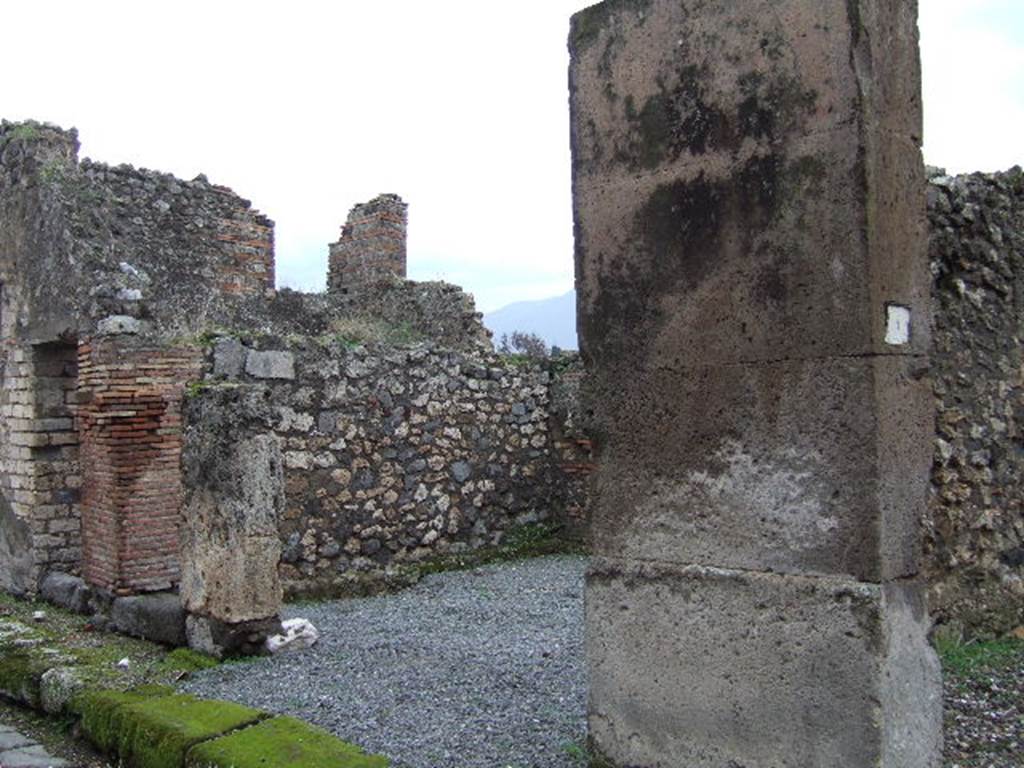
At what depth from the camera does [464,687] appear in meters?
5.50

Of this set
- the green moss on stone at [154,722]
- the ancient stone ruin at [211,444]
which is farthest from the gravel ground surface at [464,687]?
the ancient stone ruin at [211,444]

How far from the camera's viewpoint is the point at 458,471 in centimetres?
1055

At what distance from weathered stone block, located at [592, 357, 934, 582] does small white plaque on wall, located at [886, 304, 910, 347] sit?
0.08 m

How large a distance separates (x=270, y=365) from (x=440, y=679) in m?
4.08

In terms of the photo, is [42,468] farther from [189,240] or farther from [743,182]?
[743,182]

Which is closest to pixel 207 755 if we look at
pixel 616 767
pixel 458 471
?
pixel 616 767

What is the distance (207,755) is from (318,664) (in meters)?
1.90

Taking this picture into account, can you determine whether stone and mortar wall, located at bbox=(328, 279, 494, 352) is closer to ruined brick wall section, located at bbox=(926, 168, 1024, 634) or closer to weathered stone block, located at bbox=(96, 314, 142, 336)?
weathered stone block, located at bbox=(96, 314, 142, 336)

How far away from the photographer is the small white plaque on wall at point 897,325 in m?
3.19

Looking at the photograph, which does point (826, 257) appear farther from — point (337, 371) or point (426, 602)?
point (337, 371)

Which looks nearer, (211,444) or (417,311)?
(211,444)

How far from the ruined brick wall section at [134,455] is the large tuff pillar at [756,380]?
201 inches

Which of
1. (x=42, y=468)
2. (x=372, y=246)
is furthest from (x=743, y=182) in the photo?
(x=372, y=246)

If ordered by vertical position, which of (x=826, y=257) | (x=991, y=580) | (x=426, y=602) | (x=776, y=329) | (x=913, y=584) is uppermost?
(x=826, y=257)
